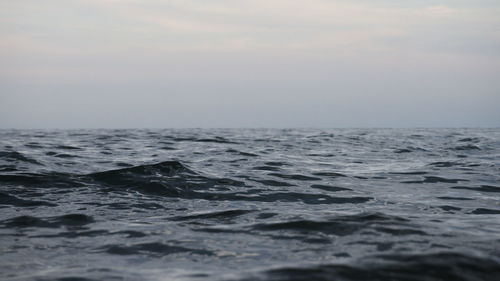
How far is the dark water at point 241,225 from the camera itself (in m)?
4.22

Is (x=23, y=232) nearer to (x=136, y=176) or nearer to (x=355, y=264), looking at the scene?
(x=355, y=264)

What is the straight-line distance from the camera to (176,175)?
10.7 metres

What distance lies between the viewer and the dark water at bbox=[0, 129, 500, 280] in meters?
4.22

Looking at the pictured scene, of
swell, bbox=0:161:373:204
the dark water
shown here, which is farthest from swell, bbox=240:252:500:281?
swell, bbox=0:161:373:204

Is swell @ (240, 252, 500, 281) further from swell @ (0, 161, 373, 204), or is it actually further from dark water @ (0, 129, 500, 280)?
swell @ (0, 161, 373, 204)

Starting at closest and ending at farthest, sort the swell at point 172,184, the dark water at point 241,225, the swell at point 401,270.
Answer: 1. the swell at point 401,270
2. the dark water at point 241,225
3. the swell at point 172,184

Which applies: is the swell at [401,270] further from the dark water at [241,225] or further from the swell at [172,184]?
the swell at [172,184]

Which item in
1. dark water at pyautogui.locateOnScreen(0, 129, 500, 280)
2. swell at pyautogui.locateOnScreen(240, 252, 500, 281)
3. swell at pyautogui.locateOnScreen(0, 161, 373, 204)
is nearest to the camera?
swell at pyautogui.locateOnScreen(240, 252, 500, 281)

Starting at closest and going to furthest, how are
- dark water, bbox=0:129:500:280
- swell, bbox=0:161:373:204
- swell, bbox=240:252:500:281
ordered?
1. swell, bbox=240:252:500:281
2. dark water, bbox=0:129:500:280
3. swell, bbox=0:161:373:204

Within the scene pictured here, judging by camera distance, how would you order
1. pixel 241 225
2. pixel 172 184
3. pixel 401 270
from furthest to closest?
pixel 172 184 < pixel 241 225 < pixel 401 270

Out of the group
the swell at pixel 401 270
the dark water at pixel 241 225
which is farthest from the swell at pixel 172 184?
the swell at pixel 401 270

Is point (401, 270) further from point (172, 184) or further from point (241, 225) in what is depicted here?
point (172, 184)

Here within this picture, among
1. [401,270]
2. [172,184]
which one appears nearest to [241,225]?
[401,270]

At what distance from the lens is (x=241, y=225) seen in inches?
Answer: 242
